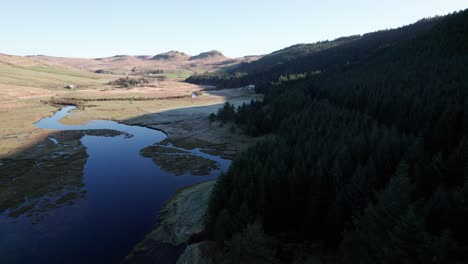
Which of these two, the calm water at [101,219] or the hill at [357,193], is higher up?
the hill at [357,193]

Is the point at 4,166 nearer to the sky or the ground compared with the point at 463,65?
nearer to the ground

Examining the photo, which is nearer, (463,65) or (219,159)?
(219,159)

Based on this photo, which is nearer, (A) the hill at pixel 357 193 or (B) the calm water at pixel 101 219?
(A) the hill at pixel 357 193

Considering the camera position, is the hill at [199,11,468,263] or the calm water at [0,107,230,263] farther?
the calm water at [0,107,230,263]

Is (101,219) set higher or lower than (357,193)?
lower

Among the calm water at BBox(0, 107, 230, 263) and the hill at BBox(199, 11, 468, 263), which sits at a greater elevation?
the hill at BBox(199, 11, 468, 263)

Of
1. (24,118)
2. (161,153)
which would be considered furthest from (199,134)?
(24,118)

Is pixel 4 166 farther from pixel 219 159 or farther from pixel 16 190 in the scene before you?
pixel 219 159

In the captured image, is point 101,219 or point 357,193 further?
point 101,219
